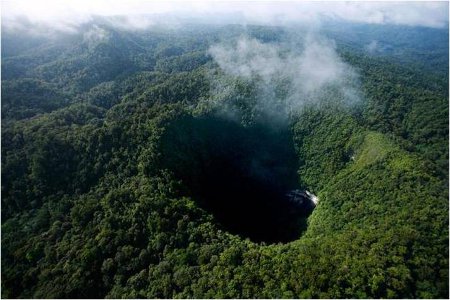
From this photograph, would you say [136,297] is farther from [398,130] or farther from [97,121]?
[398,130]

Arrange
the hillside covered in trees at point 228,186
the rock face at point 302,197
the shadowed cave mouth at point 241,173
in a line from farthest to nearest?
the rock face at point 302,197 < the shadowed cave mouth at point 241,173 < the hillside covered in trees at point 228,186

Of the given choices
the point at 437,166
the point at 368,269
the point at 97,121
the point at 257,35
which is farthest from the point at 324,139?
the point at 257,35

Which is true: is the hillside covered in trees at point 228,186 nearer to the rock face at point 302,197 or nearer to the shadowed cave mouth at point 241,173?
the shadowed cave mouth at point 241,173

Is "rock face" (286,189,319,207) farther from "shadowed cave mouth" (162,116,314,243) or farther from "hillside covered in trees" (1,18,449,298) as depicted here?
"hillside covered in trees" (1,18,449,298)

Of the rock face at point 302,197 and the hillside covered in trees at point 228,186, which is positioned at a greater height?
the hillside covered in trees at point 228,186

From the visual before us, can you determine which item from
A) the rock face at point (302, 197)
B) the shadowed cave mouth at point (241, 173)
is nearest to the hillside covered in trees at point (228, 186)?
the shadowed cave mouth at point (241, 173)
